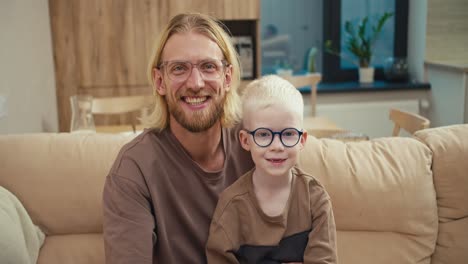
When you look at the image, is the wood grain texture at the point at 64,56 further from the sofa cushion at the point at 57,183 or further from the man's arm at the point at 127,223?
the man's arm at the point at 127,223

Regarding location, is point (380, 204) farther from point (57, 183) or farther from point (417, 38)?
point (417, 38)

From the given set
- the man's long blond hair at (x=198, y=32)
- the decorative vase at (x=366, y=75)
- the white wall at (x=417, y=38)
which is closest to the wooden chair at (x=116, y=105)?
the man's long blond hair at (x=198, y=32)

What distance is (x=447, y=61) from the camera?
14.4 feet

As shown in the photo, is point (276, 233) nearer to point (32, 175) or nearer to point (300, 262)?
point (300, 262)

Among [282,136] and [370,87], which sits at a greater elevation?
[282,136]

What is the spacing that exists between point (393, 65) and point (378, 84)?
210 mm

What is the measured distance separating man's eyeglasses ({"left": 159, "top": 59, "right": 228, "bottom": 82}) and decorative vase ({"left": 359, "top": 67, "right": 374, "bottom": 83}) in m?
3.24

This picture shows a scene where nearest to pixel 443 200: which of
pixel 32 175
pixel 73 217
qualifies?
pixel 73 217

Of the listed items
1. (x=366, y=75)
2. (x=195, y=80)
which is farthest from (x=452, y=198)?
(x=366, y=75)

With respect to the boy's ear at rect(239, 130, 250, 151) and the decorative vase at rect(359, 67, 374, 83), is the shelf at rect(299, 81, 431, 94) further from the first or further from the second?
the boy's ear at rect(239, 130, 250, 151)

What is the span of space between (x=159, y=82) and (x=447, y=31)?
3426 mm

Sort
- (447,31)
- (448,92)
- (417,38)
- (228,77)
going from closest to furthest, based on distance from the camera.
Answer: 1. (228,77)
2. (448,92)
3. (447,31)
4. (417,38)

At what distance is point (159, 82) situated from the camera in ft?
5.25

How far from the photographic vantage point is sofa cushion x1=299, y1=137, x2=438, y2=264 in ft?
5.98
